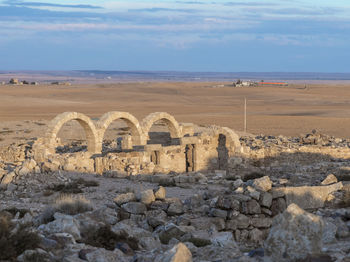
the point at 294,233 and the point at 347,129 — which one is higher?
the point at 294,233

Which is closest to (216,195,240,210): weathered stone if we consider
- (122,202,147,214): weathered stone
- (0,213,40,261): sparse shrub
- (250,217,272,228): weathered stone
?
(250,217,272,228): weathered stone

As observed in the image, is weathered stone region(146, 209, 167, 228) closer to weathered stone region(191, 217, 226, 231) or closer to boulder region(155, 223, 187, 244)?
weathered stone region(191, 217, 226, 231)

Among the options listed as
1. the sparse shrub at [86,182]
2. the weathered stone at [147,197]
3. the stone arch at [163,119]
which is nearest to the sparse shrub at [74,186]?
the sparse shrub at [86,182]

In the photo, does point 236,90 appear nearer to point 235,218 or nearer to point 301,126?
point 301,126

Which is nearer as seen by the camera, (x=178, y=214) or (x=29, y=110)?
(x=178, y=214)

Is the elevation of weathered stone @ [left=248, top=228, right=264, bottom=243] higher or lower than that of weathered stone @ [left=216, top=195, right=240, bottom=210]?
lower

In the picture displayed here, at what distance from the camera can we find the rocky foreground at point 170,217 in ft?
20.1

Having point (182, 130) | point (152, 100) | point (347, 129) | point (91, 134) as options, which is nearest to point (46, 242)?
point (91, 134)

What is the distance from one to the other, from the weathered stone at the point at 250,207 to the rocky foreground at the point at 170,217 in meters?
0.02

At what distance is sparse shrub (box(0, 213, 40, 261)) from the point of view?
6344 millimetres

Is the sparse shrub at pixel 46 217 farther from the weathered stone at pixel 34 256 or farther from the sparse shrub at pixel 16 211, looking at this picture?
the weathered stone at pixel 34 256

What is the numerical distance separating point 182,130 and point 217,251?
49.1 feet

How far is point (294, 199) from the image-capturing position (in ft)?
35.4

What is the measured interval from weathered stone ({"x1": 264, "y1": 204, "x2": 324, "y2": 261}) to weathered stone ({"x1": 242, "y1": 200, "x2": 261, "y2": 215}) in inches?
177
